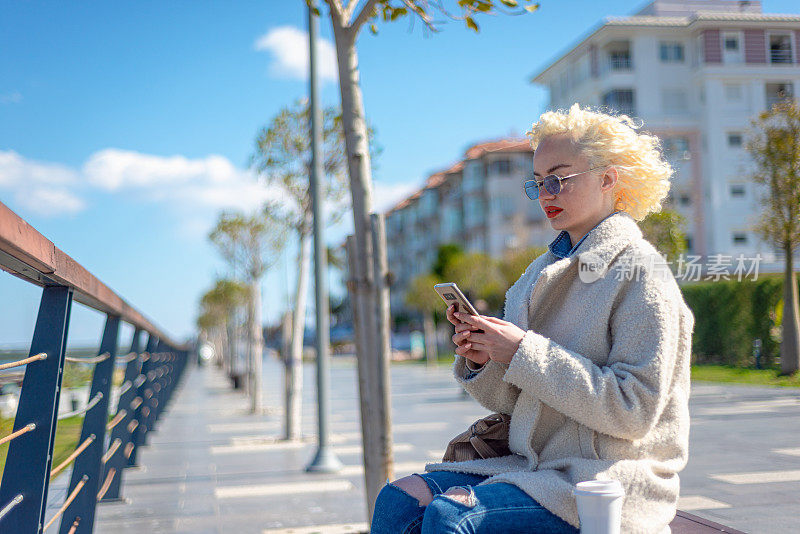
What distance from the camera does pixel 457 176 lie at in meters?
64.8

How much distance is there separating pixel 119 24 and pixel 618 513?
10.6 meters

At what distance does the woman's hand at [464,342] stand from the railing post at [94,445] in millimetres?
2408

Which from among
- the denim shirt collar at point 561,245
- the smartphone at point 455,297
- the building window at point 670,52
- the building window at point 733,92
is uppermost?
the building window at point 670,52

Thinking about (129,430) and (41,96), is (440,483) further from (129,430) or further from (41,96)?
(129,430)

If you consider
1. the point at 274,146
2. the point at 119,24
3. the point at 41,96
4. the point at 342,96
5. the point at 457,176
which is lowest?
the point at 342,96

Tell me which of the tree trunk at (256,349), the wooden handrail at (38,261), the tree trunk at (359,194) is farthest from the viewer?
the tree trunk at (256,349)

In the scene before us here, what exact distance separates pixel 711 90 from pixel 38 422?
125 inches

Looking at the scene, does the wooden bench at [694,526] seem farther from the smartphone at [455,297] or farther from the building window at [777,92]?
the building window at [777,92]

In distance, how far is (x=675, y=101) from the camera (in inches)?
191

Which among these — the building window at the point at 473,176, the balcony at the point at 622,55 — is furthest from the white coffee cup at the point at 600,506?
the building window at the point at 473,176

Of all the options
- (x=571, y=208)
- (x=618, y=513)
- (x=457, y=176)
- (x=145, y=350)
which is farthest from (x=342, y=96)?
(x=457, y=176)

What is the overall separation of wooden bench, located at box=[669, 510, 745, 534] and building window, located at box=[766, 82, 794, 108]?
186cm

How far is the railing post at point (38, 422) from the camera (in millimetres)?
2439

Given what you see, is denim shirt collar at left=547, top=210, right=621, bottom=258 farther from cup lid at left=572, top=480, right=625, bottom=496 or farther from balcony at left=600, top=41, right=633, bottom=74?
A: balcony at left=600, top=41, right=633, bottom=74
